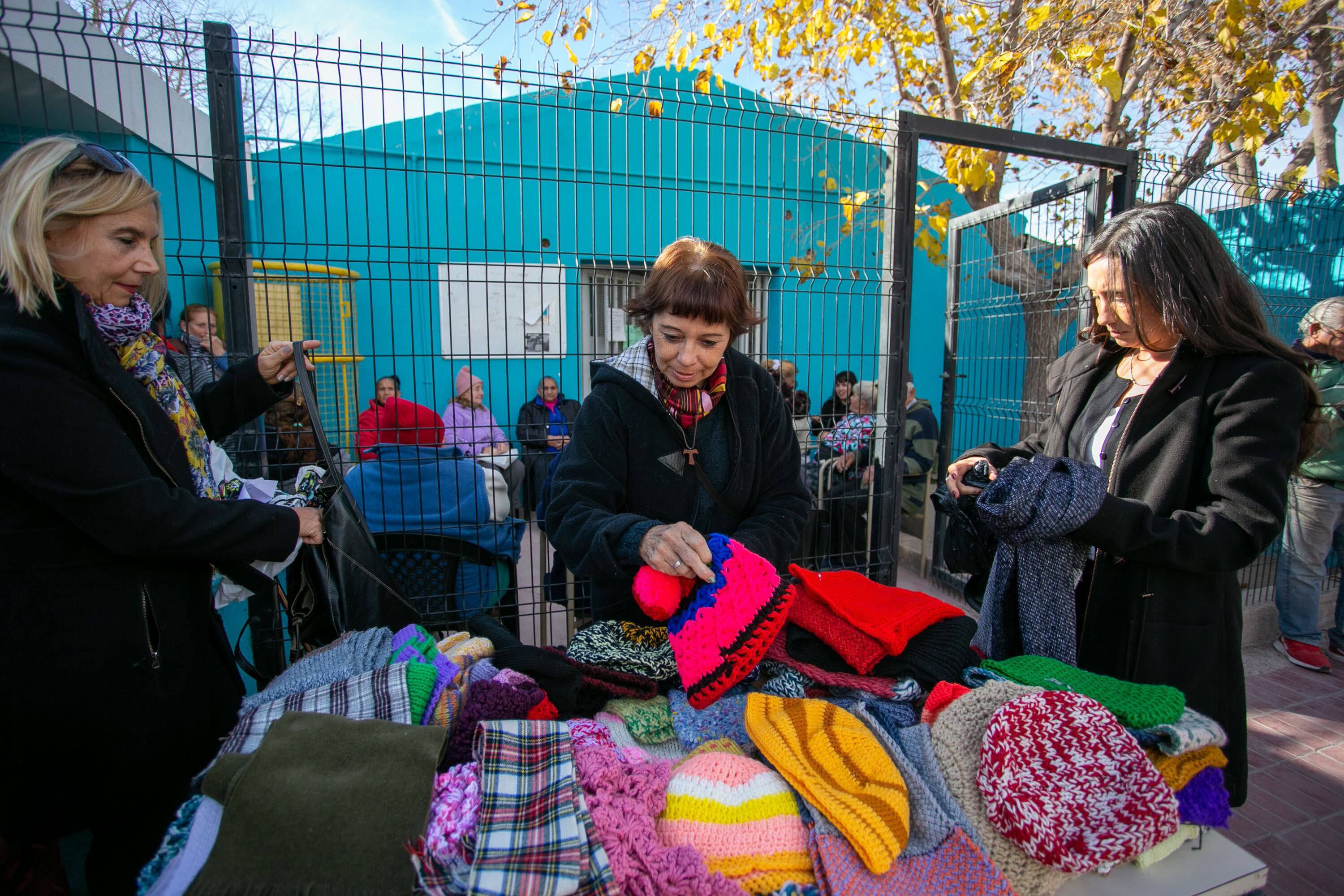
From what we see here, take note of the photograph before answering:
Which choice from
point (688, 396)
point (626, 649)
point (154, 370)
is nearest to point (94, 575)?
point (154, 370)

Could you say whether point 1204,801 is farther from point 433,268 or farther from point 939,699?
point 433,268

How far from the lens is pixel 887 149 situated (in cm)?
321

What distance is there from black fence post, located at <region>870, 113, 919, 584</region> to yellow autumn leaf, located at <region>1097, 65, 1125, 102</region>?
1.39 meters

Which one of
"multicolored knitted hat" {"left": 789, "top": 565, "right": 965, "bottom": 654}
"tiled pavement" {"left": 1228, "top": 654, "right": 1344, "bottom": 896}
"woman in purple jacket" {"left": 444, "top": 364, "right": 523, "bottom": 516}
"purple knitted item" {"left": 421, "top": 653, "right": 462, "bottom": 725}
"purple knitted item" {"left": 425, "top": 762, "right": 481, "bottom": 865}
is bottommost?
"tiled pavement" {"left": 1228, "top": 654, "right": 1344, "bottom": 896}

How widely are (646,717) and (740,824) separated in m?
0.30

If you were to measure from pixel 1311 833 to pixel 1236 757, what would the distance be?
1258 mm

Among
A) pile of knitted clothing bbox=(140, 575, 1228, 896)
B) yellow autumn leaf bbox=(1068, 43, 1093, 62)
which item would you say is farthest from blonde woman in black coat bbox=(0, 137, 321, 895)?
yellow autumn leaf bbox=(1068, 43, 1093, 62)

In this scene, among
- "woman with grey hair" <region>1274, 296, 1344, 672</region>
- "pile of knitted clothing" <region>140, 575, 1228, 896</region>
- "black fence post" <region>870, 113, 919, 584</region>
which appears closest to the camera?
"pile of knitted clothing" <region>140, 575, 1228, 896</region>

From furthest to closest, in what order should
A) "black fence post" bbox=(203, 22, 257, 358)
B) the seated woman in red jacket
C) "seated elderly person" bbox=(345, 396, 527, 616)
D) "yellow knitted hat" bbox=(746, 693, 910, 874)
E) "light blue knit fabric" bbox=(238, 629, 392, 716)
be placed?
the seated woman in red jacket
"seated elderly person" bbox=(345, 396, 527, 616)
"black fence post" bbox=(203, 22, 257, 358)
"light blue knit fabric" bbox=(238, 629, 392, 716)
"yellow knitted hat" bbox=(746, 693, 910, 874)

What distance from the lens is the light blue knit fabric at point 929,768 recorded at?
1071 millimetres

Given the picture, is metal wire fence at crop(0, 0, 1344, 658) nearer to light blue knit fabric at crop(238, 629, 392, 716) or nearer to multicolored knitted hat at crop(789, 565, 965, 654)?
light blue knit fabric at crop(238, 629, 392, 716)

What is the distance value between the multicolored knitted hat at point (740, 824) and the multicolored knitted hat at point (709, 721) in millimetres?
140

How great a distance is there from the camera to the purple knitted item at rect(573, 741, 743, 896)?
911 millimetres

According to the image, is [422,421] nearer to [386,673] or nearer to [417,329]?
[386,673]
